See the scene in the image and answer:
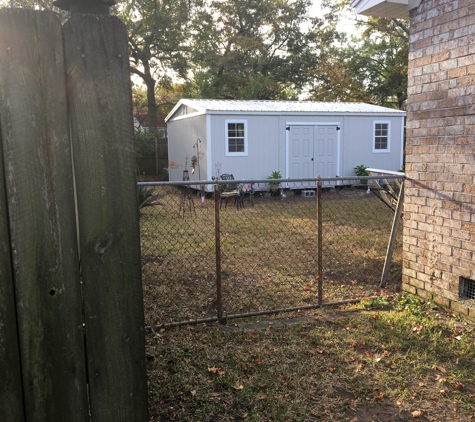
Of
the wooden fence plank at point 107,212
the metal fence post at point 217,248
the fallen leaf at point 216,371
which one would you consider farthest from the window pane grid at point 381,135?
the wooden fence plank at point 107,212

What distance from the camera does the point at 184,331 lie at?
3924 mm

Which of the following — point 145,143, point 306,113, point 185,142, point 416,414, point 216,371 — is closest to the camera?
point 416,414

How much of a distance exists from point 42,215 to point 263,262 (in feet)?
17.0

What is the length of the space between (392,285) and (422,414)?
2735mm

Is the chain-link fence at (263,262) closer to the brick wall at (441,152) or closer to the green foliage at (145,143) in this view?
the brick wall at (441,152)

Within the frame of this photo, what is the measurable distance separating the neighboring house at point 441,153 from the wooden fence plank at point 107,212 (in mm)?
3472

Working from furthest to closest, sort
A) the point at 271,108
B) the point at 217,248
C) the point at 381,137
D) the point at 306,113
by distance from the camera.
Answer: the point at 381,137 → the point at 306,113 → the point at 271,108 → the point at 217,248

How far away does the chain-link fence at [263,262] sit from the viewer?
450 centimetres

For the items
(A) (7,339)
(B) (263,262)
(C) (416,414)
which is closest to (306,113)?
(B) (263,262)

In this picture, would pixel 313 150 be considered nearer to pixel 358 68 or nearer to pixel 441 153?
pixel 441 153

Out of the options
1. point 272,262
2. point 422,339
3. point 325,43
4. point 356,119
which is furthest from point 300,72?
point 422,339

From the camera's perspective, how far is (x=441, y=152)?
4180 mm

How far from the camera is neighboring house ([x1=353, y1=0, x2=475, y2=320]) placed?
A: 3.89 m

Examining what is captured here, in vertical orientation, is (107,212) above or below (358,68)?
below
